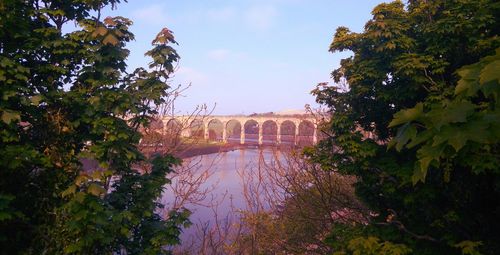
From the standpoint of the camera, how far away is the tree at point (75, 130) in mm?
4207

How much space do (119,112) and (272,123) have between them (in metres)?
31.7

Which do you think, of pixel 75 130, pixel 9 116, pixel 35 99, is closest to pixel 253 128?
pixel 75 130

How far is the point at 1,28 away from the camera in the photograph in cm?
413

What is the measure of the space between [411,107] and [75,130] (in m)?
4.48

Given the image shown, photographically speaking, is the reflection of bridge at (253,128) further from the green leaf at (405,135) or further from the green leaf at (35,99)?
the green leaf at (405,135)

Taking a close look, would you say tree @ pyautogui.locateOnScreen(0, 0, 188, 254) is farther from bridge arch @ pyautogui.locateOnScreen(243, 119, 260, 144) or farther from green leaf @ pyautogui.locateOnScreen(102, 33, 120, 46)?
bridge arch @ pyautogui.locateOnScreen(243, 119, 260, 144)

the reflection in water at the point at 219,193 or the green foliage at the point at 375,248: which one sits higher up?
the green foliage at the point at 375,248

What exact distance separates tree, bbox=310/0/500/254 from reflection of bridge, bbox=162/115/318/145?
4.90 metres

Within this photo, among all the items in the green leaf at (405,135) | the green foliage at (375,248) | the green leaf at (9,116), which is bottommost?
the green foliage at (375,248)

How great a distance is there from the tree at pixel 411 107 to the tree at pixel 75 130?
2727 millimetres

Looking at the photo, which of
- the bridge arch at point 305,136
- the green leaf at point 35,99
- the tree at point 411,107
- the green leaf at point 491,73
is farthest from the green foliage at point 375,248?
the bridge arch at point 305,136

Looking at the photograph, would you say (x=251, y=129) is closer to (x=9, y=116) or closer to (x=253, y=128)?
(x=253, y=128)

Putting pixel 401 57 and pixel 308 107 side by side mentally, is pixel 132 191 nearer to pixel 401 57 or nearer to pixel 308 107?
pixel 401 57

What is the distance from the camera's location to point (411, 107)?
5.47m
